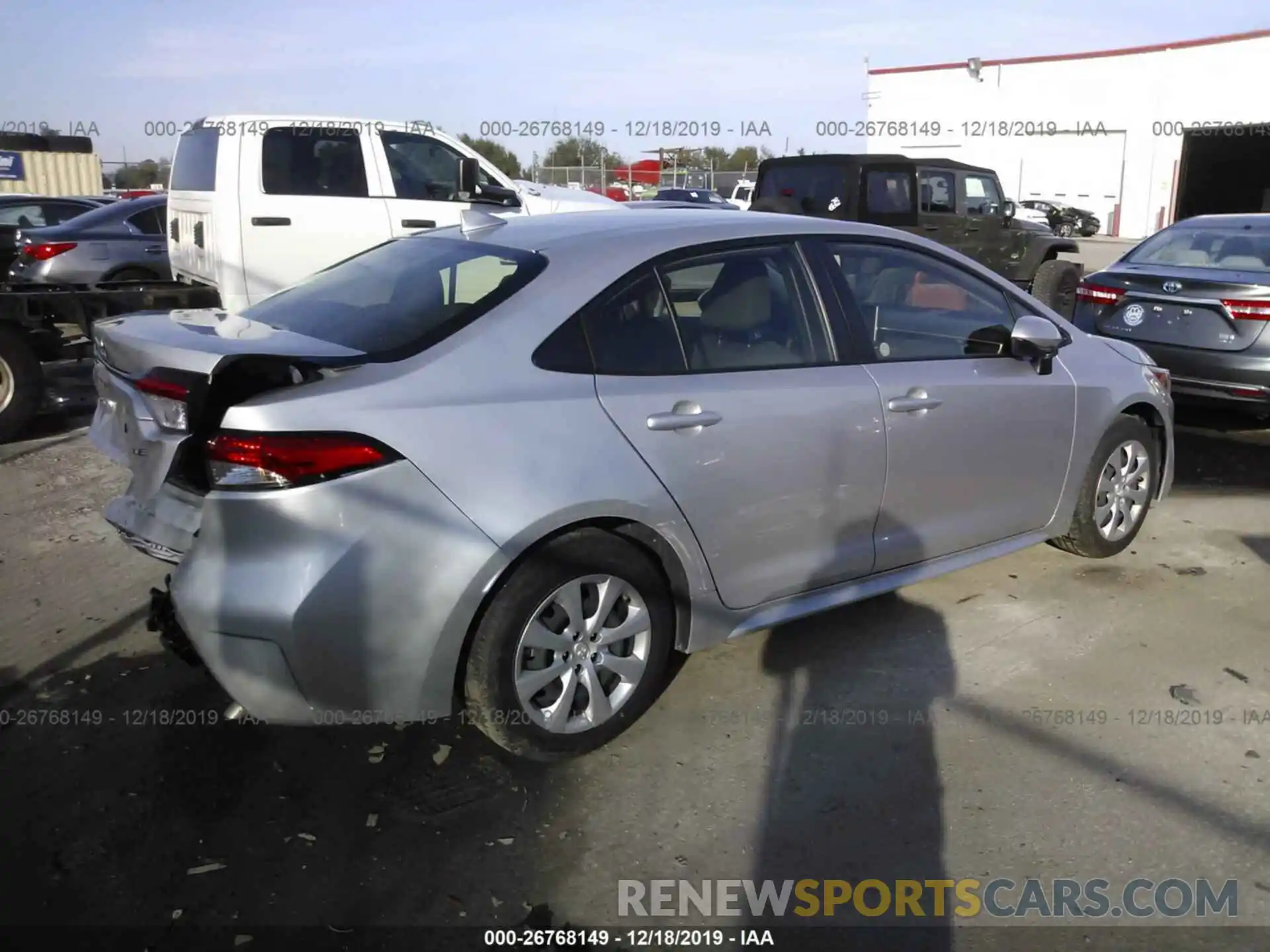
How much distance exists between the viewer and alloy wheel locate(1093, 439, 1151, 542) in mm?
4855

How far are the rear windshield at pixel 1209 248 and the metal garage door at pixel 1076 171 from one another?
30.3m

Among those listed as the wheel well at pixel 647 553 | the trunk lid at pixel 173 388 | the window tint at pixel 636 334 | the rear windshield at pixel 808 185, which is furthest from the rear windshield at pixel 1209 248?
the trunk lid at pixel 173 388

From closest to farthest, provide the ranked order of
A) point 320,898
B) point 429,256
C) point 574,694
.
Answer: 1. point 320,898
2. point 574,694
3. point 429,256

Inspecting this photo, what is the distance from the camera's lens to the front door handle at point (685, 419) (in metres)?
3.26

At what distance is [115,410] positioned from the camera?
3.37 meters

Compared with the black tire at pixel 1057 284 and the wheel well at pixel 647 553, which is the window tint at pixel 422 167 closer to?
the wheel well at pixel 647 553

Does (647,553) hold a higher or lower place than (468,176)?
lower

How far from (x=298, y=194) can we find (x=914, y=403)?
5.90 metres

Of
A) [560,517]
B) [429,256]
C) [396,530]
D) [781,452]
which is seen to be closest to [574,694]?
[560,517]

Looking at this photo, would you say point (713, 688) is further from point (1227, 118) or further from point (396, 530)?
point (1227, 118)

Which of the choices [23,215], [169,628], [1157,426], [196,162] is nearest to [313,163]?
[196,162]

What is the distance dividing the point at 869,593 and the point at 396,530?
188 cm

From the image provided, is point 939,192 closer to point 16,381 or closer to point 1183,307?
point 1183,307

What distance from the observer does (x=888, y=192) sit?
11859 millimetres
